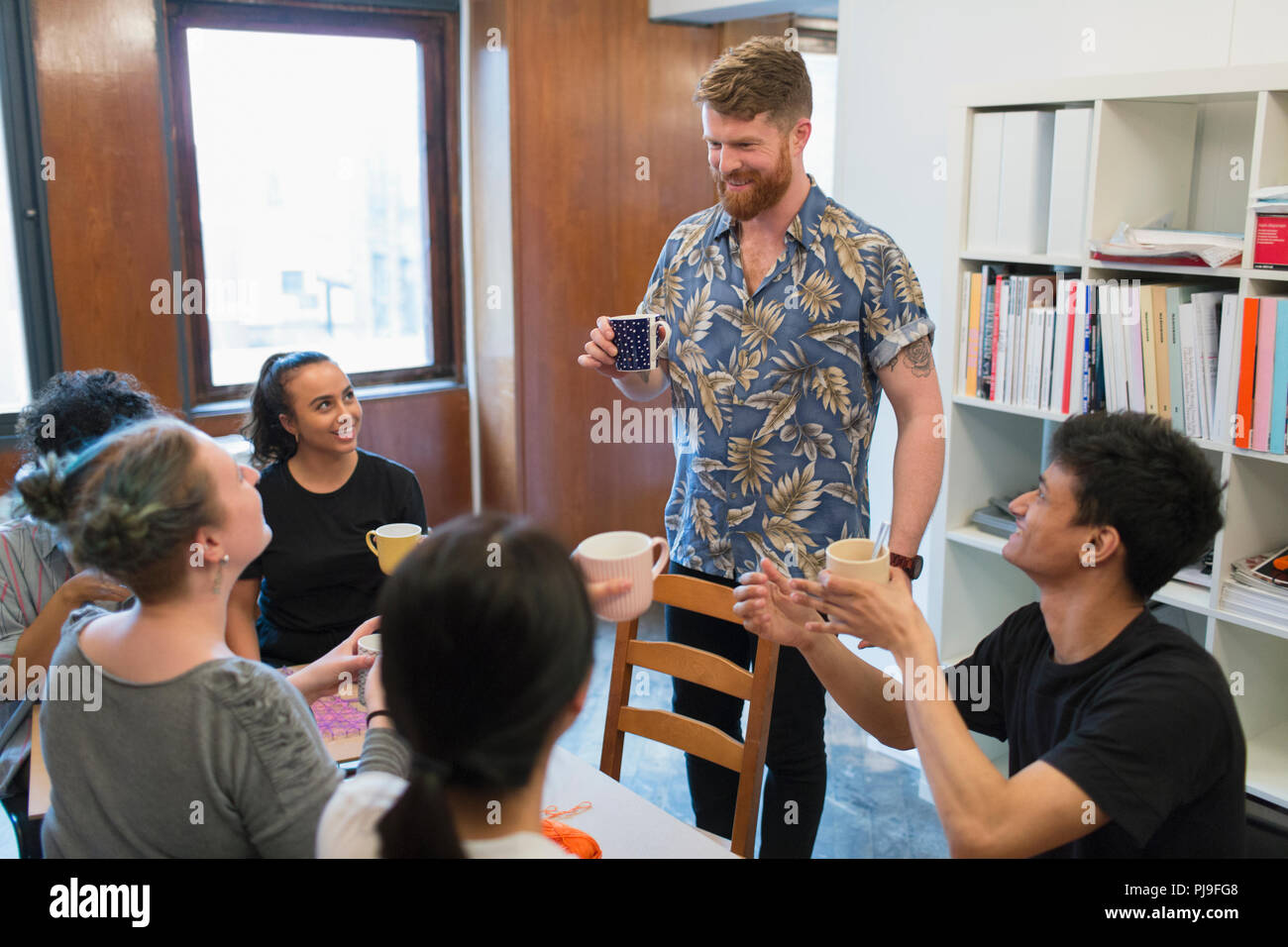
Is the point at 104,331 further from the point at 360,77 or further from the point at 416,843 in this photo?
the point at 416,843

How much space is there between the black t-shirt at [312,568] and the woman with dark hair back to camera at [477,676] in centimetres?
151

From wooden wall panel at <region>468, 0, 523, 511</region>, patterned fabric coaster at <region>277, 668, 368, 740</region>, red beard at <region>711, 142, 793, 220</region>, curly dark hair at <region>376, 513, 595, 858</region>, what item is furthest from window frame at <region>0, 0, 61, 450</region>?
curly dark hair at <region>376, 513, 595, 858</region>

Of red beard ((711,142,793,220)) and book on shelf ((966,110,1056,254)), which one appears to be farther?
book on shelf ((966,110,1056,254))

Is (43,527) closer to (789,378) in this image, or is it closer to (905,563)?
(789,378)

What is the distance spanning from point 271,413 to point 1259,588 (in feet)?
7.13

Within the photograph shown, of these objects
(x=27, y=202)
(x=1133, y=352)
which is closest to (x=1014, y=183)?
(x=1133, y=352)

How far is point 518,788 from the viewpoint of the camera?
1.04 meters

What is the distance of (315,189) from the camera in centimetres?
408

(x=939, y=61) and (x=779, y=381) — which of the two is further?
(x=939, y=61)

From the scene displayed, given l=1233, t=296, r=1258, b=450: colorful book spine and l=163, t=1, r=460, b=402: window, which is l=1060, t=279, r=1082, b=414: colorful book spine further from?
l=163, t=1, r=460, b=402: window

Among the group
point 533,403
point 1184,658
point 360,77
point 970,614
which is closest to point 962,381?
point 970,614

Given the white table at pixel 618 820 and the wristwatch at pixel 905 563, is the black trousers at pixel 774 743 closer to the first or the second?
the wristwatch at pixel 905 563

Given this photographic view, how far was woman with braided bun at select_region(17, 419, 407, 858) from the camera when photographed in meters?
1.27

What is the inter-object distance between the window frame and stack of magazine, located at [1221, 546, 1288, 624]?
3200 millimetres
